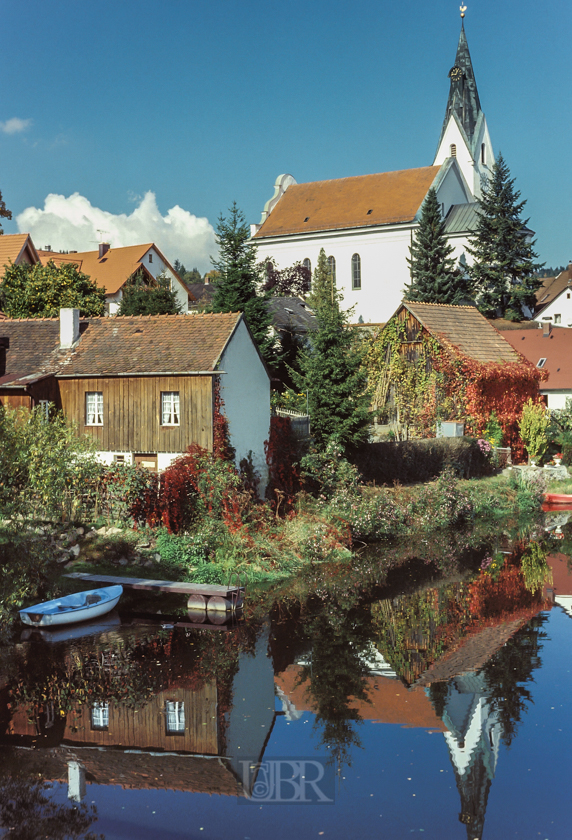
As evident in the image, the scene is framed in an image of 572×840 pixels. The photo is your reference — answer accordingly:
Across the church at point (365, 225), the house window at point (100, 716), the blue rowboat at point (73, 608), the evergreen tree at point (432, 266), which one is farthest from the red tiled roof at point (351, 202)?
the house window at point (100, 716)

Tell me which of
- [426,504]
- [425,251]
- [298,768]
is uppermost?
[425,251]

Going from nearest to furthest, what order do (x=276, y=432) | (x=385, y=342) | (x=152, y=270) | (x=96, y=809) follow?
(x=96, y=809), (x=276, y=432), (x=385, y=342), (x=152, y=270)

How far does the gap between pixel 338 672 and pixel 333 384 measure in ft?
44.4

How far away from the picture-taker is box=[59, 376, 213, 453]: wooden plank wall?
23375mm

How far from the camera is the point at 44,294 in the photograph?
35.1m

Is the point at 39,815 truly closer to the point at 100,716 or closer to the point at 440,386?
the point at 100,716

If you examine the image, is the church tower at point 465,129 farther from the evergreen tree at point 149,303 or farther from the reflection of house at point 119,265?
the evergreen tree at point 149,303

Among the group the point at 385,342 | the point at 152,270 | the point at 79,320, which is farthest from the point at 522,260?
the point at 79,320

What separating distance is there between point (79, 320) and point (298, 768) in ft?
62.4

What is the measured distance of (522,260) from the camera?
195 feet

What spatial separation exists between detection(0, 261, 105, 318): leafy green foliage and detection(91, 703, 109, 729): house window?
24.1 metres

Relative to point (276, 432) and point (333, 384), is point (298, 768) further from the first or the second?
point (333, 384)

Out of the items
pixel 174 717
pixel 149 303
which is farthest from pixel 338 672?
pixel 149 303

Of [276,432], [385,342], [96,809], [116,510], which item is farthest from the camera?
[385,342]
